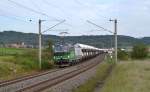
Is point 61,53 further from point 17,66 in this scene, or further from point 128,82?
point 128,82

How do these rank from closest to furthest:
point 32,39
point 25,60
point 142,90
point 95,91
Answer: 1. point 142,90
2. point 95,91
3. point 25,60
4. point 32,39

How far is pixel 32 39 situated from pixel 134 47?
3205cm

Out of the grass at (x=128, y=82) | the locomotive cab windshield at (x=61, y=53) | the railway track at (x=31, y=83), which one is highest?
the locomotive cab windshield at (x=61, y=53)

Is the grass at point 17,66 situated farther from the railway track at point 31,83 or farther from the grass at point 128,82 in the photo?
the grass at point 128,82

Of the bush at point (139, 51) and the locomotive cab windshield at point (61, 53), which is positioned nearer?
the locomotive cab windshield at point (61, 53)

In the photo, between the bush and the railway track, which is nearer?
the railway track

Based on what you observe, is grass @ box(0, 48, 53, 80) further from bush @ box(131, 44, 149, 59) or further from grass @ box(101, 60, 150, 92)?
bush @ box(131, 44, 149, 59)

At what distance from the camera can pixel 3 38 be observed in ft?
364

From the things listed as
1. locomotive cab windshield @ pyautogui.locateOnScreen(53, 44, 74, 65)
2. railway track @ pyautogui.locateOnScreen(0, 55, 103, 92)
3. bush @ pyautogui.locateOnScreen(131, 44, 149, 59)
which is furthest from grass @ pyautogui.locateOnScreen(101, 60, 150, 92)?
bush @ pyautogui.locateOnScreen(131, 44, 149, 59)

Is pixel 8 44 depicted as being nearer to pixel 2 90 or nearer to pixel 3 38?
pixel 3 38

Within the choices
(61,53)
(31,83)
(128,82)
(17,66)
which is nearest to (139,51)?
(61,53)

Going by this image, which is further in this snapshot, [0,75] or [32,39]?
[32,39]

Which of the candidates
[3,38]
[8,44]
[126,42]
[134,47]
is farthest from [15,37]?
[126,42]

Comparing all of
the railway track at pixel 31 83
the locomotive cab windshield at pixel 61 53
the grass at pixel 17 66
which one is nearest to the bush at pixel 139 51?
the locomotive cab windshield at pixel 61 53
